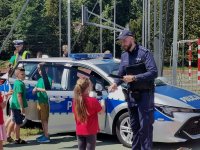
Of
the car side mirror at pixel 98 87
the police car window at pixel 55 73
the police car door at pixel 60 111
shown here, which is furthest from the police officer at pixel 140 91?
the police car window at pixel 55 73

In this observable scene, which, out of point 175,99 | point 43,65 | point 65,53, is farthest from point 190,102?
point 65,53

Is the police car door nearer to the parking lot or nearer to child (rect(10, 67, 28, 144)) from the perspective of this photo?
the parking lot

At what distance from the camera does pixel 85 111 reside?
5.68 metres

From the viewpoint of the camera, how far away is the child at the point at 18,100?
26.4ft

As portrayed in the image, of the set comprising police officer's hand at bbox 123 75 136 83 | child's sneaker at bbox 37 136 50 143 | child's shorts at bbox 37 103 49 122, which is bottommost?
child's sneaker at bbox 37 136 50 143

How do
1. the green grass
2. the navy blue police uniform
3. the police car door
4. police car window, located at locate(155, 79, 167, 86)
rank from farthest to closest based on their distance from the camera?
the green grass, police car window, located at locate(155, 79, 167, 86), the police car door, the navy blue police uniform

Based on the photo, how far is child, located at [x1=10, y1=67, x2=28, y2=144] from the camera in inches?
317

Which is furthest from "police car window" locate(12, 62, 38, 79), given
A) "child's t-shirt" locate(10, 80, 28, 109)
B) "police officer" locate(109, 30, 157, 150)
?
"police officer" locate(109, 30, 157, 150)

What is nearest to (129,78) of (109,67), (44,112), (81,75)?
(81,75)

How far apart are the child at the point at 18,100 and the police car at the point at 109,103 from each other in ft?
1.56

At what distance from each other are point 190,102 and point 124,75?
1.77 meters

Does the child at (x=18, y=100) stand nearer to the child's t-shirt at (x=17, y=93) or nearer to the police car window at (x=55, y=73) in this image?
the child's t-shirt at (x=17, y=93)

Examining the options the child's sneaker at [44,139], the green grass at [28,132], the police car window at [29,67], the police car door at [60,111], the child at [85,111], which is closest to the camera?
the child at [85,111]

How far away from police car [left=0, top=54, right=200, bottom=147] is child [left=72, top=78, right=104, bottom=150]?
1812mm
